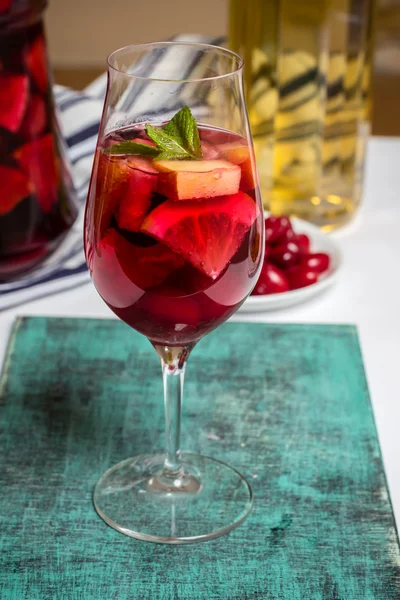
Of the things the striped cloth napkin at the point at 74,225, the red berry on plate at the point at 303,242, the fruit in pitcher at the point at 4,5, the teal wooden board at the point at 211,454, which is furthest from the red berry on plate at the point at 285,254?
the fruit in pitcher at the point at 4,5

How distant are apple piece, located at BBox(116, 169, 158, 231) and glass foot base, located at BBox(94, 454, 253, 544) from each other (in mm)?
300

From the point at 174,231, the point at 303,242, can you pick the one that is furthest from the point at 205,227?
the point at 303,242

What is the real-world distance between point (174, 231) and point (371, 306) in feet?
2.05

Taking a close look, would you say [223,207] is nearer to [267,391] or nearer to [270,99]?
[267,391]

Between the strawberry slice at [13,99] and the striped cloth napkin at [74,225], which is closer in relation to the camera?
the strawberry slice at [13,99]

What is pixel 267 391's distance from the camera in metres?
1.13

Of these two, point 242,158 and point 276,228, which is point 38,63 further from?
point 242,158

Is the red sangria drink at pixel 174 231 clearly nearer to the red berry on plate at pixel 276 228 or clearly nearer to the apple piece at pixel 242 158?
the apple piece at pixel 242 158

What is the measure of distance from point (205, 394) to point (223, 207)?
1.24 ft

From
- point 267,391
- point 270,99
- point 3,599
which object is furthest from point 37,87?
point 3,599

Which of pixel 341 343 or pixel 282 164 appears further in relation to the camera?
pixel 282 164

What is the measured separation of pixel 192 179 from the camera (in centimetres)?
77

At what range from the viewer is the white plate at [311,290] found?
50.4 inches

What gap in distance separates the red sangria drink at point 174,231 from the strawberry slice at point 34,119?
1.37 feet
